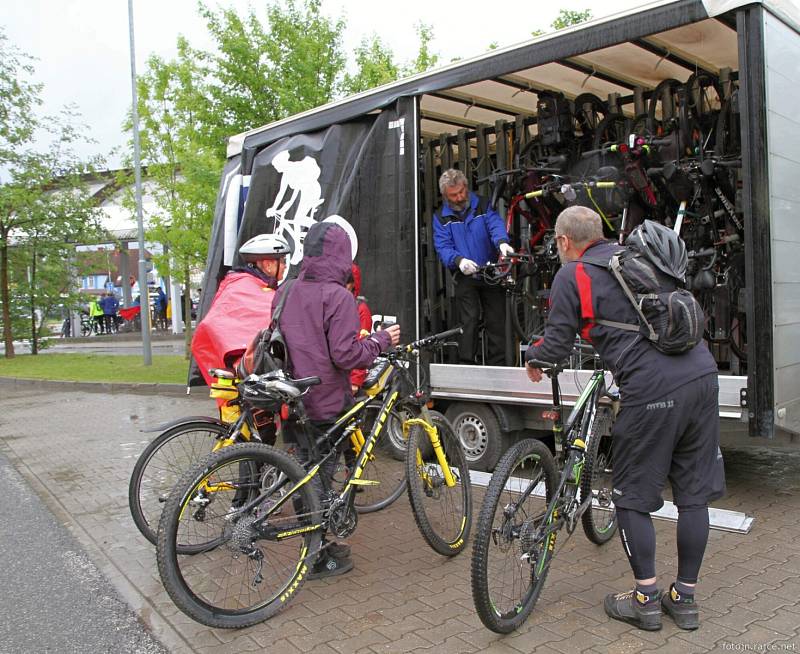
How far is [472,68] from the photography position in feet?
18.2

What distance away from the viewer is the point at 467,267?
629cm

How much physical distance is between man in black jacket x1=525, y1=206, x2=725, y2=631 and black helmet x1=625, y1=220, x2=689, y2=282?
178mm

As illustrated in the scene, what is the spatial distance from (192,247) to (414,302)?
27.0ft

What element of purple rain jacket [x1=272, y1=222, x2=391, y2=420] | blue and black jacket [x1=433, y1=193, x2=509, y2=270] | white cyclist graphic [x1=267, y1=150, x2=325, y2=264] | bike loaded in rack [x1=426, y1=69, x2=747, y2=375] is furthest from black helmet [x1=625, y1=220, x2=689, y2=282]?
white cyclist graphic [x1=267, y1=150, x2=325, y2=264]

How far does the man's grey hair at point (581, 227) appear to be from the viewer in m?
3.45

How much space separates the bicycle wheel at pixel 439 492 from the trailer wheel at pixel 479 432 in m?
1.38

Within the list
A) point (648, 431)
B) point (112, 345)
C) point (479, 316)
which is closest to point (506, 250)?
point (479, 316)

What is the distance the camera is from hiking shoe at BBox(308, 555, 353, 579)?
4.11 m

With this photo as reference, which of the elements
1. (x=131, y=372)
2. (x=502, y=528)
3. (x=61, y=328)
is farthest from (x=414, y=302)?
(x=61, y=328)

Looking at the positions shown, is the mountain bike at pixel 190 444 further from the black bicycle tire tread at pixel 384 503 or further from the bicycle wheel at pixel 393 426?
the black bicycle tire tread at pixel 384 503

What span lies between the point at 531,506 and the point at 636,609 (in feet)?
2.10

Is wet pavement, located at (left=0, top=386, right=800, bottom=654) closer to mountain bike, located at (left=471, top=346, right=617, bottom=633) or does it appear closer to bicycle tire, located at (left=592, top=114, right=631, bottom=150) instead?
A: mountain bike, located at (left=471, top=346, right=617, bottom=633)

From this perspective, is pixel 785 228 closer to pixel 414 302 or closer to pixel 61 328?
pixel 414 302

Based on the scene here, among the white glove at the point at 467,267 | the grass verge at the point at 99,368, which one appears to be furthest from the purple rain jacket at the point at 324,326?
the grass verge at the point at 99,368
